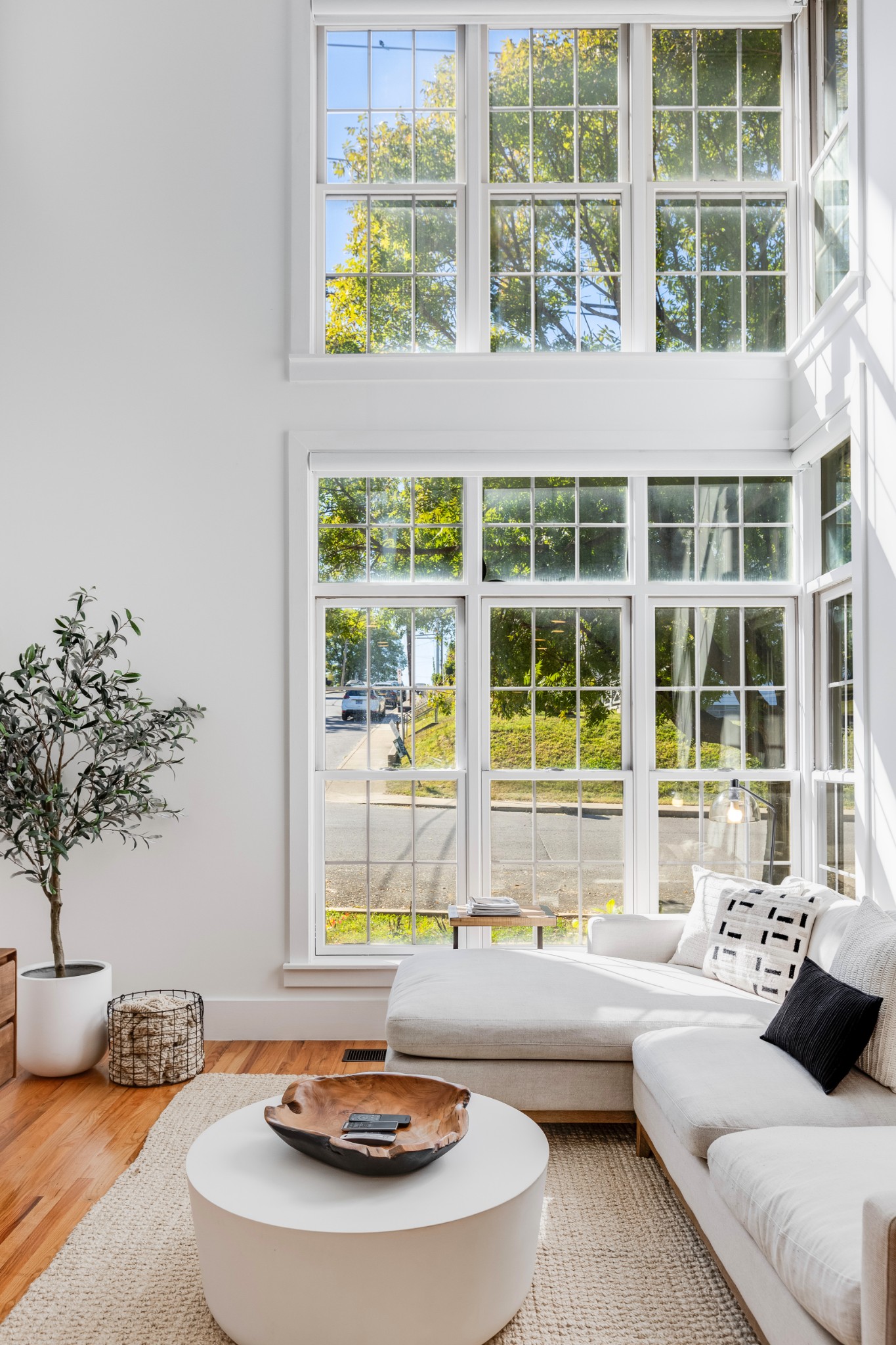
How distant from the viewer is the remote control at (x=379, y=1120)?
7.10ft

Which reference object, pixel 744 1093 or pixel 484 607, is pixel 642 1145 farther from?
pixel 484 607

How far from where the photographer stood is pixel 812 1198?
1.78m

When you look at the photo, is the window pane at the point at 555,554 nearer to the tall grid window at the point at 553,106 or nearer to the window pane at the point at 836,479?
the window pane at the point at 836,479

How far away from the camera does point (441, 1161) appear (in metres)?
2.17

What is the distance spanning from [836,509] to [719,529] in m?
0.60

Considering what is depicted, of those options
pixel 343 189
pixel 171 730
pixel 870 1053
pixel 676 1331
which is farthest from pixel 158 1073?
pixel 343 189

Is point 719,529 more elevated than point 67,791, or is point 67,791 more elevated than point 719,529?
point 719,529

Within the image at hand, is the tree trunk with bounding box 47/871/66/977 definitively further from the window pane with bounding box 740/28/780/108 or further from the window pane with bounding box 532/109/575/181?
the window pane with bounding box 740/28/780/108

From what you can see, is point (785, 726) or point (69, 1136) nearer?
point (69, 1136)

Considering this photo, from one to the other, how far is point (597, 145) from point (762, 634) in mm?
2437

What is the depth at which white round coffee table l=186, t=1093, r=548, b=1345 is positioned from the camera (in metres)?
1.87

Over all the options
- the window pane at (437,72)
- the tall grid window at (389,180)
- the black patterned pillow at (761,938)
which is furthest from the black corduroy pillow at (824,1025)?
the window pane at (437,72)

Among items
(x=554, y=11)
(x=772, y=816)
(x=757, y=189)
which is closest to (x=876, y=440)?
(x=772, y=816)

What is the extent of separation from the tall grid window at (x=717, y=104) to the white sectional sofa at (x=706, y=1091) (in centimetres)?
341
